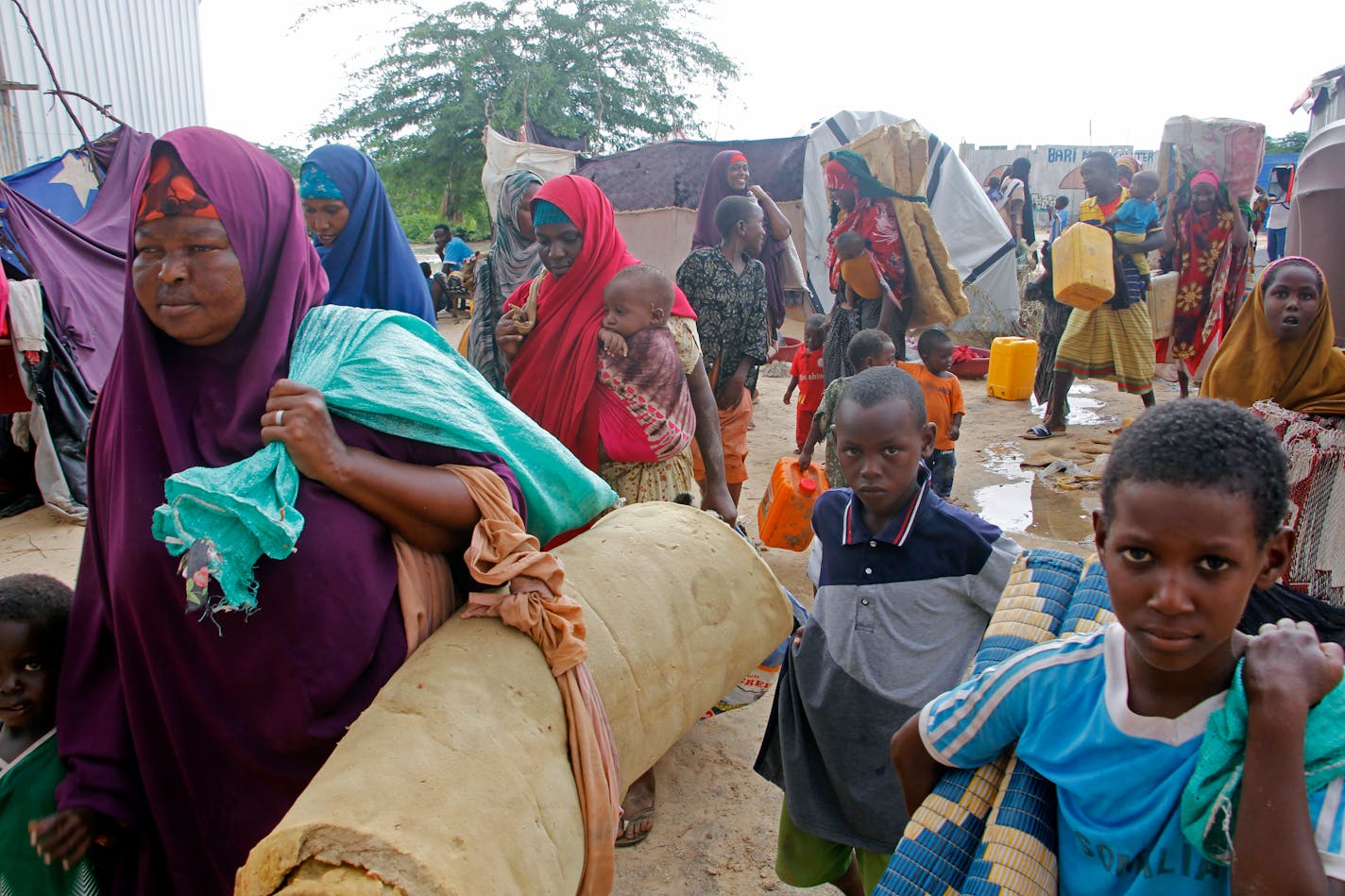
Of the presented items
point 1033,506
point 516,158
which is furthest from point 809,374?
point 516,158

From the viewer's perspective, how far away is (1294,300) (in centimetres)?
332

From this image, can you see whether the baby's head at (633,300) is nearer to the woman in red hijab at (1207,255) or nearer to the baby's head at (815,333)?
the baby's head at (815,333)

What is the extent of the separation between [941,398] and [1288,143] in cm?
2462

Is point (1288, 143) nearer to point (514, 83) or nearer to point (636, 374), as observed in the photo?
point (514, 83)

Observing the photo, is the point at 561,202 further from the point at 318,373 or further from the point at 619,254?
the point at 318,373

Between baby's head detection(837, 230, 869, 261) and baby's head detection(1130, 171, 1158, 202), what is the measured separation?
2910 mm

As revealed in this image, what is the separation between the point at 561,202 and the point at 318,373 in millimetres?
1789

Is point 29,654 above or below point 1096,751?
below

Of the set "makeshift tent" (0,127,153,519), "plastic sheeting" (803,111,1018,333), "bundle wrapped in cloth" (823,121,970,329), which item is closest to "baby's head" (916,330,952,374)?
"bundle wrapped in cloth" (823,121,970,329)

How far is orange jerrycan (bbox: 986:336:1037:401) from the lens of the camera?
28.6 feet

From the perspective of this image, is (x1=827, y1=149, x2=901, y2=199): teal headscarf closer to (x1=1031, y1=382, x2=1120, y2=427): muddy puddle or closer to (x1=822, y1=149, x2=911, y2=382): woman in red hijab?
(x1=822, y1=149, x2=911, y2=382): woman in red hijab

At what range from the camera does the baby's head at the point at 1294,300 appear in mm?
3322

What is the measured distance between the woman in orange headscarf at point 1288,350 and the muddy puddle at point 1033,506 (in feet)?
Result: 5.49

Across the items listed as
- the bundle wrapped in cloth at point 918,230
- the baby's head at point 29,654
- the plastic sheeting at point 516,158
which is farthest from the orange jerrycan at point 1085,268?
the plastic sheeting at point 516,158
